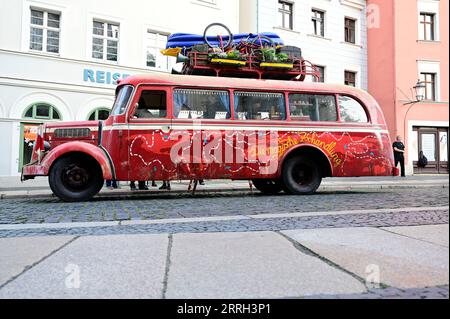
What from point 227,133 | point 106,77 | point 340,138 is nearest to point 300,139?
point 340,138

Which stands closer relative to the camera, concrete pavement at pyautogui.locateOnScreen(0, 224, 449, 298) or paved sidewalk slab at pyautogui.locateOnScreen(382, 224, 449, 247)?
concrete pavement at pyautogui.locateOnScreen(0, 224, 449, 298)

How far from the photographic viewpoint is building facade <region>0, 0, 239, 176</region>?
14.5 metres

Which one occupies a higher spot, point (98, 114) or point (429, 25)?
point (429, 25)

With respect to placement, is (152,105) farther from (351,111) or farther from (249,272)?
(249,272)

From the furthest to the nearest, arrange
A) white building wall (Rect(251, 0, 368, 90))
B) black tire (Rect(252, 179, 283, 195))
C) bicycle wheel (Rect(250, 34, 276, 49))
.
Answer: white building wall (Rect(251, 0, 368, 90))
black tire (Rect(252, 179, 283, 195))
bicycle wheel (Rect(250, 34, 276, 49))

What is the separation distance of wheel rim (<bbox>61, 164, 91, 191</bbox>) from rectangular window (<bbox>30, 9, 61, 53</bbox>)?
30.8 ft

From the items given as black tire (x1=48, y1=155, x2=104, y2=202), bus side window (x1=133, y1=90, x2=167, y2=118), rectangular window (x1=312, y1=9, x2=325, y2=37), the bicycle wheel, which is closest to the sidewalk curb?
black tire (x1=48, y1=155, x2=104, y2=202)

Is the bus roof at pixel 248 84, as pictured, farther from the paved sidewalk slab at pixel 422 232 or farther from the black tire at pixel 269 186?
the paved sidewalk slab at pixel 422 232

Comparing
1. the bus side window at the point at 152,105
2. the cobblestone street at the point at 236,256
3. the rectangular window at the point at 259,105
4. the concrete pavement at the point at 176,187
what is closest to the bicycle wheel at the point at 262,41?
the rectangular window at the point at 259,105

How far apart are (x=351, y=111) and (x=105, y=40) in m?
11.4

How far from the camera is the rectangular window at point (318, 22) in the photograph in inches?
888

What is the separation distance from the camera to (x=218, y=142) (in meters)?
8.55

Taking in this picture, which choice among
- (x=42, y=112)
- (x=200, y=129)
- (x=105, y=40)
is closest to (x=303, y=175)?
(x=200, y=129)

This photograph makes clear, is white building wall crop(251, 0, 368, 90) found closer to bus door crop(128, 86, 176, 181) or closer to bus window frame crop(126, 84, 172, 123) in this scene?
bus window frame crop(126, 84, 172, 123)
